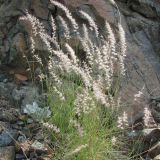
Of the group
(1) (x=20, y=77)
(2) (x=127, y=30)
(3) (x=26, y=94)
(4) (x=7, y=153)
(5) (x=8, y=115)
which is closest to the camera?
(4) (x=7, y=153)

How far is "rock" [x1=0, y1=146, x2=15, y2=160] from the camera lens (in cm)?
486

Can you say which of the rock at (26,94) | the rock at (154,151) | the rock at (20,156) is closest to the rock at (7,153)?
the rock at (20,156)

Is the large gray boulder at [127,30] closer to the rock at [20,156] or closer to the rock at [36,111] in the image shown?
the rock at [36,111]

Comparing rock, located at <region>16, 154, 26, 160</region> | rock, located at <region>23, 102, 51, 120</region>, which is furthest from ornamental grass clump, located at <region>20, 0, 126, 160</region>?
rock, located at <region>16, 154, 26, 160</region>

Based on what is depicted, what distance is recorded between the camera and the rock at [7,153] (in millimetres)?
4863

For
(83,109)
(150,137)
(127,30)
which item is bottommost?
(150,137)

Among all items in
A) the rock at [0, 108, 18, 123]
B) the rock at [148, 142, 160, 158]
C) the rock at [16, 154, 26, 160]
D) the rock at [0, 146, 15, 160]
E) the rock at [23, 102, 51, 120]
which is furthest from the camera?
the rock at [0, 108, 18, 123]

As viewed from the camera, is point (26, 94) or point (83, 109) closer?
point (83, 109)

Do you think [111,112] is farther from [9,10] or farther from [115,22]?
[9,10]

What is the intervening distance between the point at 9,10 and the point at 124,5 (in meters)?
1.56

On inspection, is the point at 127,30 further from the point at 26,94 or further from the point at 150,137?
the point at 150,137

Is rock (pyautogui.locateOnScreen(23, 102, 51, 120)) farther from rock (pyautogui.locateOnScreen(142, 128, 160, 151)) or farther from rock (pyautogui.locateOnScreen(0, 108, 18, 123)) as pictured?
rock (pyautogui.locateOnScreen(142, 128, 160, 151))

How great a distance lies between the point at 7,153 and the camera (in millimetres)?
4906

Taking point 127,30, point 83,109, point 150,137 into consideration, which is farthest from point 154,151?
point 127,30
